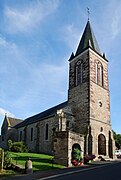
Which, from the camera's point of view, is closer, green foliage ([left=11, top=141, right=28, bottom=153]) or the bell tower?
the bell tower

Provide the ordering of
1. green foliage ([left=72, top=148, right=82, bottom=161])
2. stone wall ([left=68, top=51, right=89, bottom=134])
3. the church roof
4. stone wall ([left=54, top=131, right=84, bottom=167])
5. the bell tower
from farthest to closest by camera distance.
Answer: the church roof < stone wall ([left=68, top=51, right=89, bottom=134]) < the bell tower < green foliage ([left=72, top=148, right=82, bottom=161]) < stone wall ([left=54, top=131, right=84, bottom=167])

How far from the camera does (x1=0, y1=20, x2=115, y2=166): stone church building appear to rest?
28.9 metres

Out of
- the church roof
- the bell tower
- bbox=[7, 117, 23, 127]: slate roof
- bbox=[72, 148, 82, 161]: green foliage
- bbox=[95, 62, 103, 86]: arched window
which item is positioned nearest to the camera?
bbox=[72, 148, 82, 161]: green foliage

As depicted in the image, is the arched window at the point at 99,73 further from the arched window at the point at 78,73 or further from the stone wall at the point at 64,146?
the stone wall at the point at 64,146

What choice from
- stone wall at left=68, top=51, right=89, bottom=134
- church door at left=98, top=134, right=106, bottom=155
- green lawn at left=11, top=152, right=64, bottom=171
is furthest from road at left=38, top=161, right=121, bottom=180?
church door at left=98, top=134, right=106, bottom=155

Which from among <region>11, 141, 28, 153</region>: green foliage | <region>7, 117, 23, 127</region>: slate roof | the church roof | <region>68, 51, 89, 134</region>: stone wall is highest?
the church roof

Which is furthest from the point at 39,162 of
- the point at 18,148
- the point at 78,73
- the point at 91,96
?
the point at 78,73

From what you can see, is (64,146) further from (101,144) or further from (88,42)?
(88,42)

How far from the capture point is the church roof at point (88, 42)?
34344 millimetres

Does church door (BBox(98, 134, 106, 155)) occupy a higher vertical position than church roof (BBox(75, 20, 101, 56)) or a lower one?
lower

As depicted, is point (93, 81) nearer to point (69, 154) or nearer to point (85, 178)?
point (69, 154)

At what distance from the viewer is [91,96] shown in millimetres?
30297

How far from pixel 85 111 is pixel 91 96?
2.32 metres

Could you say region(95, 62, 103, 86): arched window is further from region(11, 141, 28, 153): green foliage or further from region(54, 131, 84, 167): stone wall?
region(11, 141, 28, 153): green foliage
